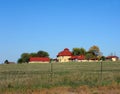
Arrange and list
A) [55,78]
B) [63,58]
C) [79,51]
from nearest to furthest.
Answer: [55,78]
[63,58]
[79,51]

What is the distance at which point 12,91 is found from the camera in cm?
1670

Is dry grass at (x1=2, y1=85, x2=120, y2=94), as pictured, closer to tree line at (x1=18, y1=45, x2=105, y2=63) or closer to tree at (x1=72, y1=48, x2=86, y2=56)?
tree line at (x1=18, y1=45, x2=105, y2=63)

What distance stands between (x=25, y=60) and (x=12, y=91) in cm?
12448

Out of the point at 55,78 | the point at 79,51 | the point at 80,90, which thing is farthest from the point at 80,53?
the point at 80,90

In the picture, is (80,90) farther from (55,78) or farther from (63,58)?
(63,58)

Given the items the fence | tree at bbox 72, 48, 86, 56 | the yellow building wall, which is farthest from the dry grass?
tree at bbox 72, 48, 86, 56

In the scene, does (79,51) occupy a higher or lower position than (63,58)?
higher

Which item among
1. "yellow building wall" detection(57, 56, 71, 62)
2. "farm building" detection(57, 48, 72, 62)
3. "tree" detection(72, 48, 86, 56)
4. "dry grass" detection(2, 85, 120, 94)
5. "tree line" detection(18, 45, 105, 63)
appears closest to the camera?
"dry grass" detection(2, 85, 120, 94)

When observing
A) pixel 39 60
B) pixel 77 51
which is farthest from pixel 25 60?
pixel 77 51

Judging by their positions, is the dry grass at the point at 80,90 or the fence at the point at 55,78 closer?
the dry grass at the point at 80,90

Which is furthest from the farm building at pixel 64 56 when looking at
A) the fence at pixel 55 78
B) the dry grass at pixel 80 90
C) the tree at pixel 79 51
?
the dry grass at pixel 80 90

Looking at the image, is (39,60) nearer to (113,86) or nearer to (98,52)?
(98,52)

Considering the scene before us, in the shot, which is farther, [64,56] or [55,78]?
[64,56]

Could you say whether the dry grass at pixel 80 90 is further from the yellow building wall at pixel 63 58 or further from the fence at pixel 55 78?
the yellow building wall at pixel 63 58
